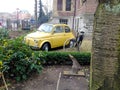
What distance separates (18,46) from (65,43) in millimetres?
6323

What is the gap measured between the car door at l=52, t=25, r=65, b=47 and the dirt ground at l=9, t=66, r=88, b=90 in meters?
5.07

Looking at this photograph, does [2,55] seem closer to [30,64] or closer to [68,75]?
[30,64]

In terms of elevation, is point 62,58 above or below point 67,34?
below

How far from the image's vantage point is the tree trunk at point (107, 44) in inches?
66.9

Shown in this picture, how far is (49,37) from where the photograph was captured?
11.1 m

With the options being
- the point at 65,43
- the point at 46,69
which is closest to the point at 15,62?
the point at 46,69

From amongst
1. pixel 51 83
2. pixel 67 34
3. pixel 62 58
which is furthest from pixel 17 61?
pixel 67 34

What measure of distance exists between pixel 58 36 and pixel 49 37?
815 mm

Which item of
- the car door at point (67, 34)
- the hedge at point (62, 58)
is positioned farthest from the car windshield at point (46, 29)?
the hedge at point (62, 58)

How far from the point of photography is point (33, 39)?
10.7 metres

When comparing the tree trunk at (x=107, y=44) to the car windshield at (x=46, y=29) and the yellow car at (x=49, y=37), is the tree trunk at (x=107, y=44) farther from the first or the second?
the car windshield at (x=46, y=29)

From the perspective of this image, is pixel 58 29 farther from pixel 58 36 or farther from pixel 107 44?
pixel 107 44

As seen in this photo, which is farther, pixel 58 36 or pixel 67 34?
pixel 67 34

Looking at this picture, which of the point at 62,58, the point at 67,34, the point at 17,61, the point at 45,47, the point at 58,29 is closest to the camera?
the point at 17,61
